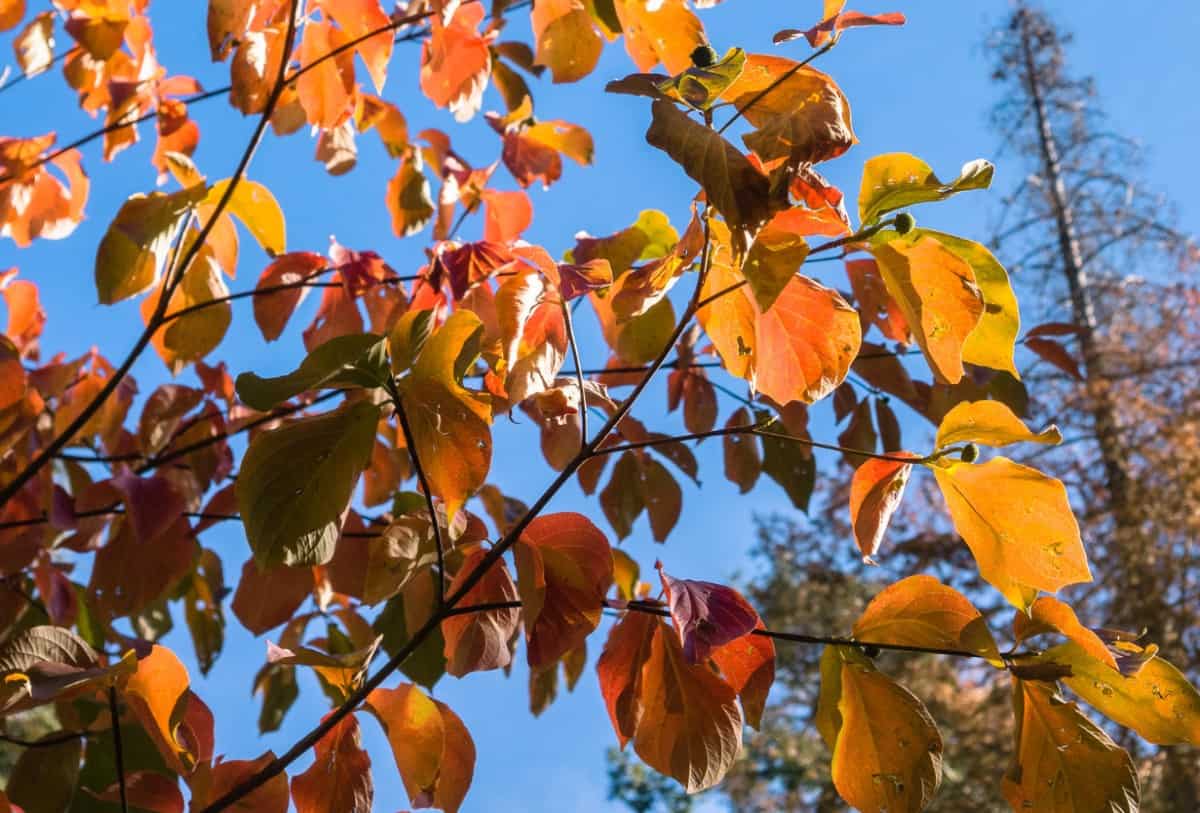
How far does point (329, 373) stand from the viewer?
504 millimetres

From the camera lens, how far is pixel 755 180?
0.48 m

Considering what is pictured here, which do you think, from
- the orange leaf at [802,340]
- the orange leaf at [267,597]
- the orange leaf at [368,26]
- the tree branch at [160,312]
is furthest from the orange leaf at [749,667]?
the orange leaf at [368,26]

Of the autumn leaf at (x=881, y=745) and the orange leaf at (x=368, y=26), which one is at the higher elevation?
the orange leaf at (x=368, y=26)

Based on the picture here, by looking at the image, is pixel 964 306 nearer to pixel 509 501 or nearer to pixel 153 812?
pixel 153 812

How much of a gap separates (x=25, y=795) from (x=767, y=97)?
735 millimetres

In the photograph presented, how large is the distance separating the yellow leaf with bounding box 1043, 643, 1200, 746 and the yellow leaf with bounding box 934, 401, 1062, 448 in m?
0.13

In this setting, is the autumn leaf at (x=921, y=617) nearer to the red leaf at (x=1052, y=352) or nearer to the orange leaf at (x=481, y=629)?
the orange leaf at (x=481, y=629)

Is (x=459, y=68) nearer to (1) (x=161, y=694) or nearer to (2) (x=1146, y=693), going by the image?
(1) (x=161, y=694)

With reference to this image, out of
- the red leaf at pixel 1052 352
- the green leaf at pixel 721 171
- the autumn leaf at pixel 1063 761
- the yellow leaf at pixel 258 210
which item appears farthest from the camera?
the red leaf at pixel 1052 352

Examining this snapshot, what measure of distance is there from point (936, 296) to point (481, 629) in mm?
340

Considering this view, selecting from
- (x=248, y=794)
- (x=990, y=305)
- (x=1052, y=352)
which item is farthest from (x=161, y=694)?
(x=1052, y=352)

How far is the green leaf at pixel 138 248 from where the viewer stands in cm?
91

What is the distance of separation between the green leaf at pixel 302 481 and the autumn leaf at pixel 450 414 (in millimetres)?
28

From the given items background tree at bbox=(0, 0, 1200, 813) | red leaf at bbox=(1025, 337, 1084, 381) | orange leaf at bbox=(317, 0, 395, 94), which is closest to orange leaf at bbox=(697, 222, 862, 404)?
background tree at bbox=(0, 0, 1200, 813)
